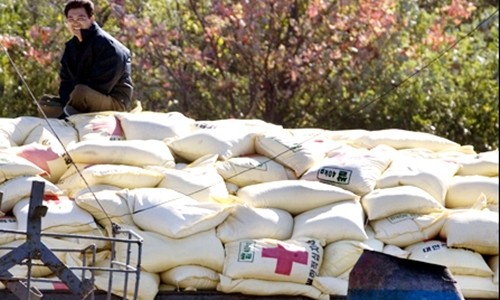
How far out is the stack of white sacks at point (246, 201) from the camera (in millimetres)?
7273

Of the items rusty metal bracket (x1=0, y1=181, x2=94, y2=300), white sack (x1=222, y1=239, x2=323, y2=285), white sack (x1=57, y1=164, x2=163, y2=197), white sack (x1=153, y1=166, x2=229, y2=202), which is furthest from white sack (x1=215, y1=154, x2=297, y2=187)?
rusty metal bracket (x1=0, y1=181, x2=94, y2=300)

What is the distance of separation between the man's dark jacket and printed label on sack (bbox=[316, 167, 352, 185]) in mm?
1441

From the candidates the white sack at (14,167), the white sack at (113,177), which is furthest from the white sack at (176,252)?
the white sack at (14,167)

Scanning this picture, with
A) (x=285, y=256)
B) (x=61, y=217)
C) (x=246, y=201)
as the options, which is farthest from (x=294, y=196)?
(x=61, y=217)

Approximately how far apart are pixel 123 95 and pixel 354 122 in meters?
4.11

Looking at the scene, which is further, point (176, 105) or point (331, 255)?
point (176, 105)

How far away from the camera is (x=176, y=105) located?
12883mm

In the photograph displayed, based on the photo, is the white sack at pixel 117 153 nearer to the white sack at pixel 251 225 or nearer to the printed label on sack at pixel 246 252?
the white sack at pixel 251 225

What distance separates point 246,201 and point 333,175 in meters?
0.47

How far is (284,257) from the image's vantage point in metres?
7.31

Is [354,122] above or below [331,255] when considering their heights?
below

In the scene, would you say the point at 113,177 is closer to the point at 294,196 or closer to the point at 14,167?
the point at 14,167

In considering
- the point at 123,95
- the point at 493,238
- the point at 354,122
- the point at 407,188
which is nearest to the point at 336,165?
the point at 407,188

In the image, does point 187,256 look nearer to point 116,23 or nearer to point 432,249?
point 432,249
